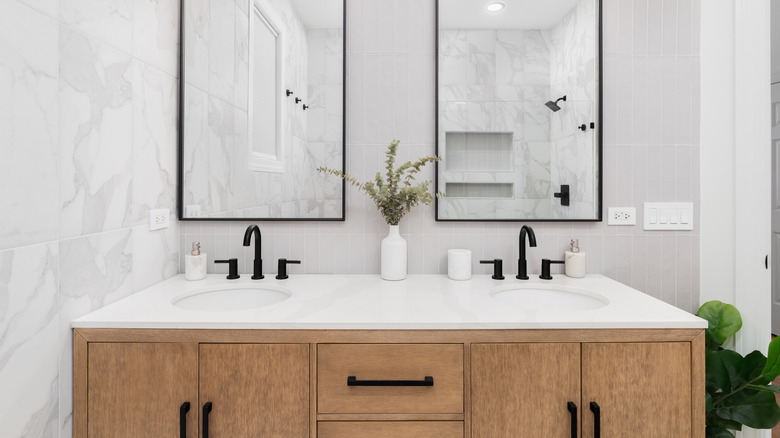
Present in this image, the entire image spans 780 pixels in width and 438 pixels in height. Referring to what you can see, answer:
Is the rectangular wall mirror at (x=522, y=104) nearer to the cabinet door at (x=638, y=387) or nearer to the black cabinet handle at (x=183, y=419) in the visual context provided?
the cabinet door at (x=638, y=387)

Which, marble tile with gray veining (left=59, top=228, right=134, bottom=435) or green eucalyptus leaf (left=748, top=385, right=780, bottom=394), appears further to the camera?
green eucalyptus leaf (left=748, top=385, right=780, bottom=394)

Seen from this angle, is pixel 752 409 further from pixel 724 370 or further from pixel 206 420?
pixel 206 420

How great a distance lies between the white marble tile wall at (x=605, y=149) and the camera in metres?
1.64

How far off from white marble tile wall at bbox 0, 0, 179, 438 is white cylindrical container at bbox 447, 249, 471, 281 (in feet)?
3.74

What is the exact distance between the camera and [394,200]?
1514 mm

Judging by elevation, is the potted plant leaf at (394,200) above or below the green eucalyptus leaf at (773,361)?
above

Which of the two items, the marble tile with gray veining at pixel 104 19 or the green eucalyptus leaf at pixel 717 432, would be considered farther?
the green eucalyptus leaf at pixel 717 432

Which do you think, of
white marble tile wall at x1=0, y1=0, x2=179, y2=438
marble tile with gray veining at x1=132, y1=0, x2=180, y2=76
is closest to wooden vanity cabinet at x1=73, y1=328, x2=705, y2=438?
white marble tile wall at x1=0, y1=0, x2=179, y2=438

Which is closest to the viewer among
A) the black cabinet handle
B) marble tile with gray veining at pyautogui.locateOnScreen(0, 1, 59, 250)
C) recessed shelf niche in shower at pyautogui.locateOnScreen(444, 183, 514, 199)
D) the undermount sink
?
marble tile with gray veining at pyautogui.locateOnScreen(0, 1, 59, 250)

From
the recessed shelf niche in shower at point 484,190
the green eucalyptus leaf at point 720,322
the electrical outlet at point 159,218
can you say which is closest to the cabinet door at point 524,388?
the recessed shelf niche in shower at point 484,190

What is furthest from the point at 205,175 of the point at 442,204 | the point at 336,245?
the point at 442,204

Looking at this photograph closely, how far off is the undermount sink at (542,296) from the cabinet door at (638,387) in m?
0.36

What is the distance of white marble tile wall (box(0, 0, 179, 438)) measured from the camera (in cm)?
88

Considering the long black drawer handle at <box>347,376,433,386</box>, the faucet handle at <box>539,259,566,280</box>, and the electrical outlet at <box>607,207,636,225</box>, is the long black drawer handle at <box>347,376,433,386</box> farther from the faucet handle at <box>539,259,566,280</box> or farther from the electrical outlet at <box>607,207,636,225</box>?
the electrical outlet at <box>607,207,636,225</box>
